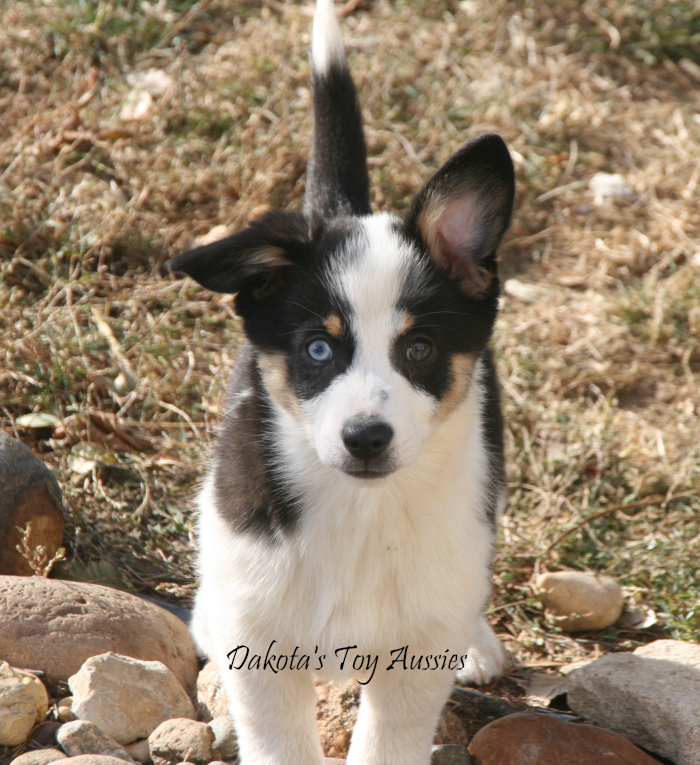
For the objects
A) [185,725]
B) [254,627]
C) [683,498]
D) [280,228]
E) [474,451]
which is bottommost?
[683,498]

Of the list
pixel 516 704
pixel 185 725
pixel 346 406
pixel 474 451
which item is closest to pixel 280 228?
pixel 346 406

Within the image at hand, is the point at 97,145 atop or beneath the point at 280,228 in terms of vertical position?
beneath

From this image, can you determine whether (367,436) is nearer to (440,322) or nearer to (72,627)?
(440,322)

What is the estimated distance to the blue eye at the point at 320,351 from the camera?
2.22 meters

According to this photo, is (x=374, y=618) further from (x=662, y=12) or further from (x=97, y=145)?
(x=662, y=12)

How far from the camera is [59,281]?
4.21m

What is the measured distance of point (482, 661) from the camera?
3.00 meters

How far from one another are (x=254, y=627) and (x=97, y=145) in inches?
139

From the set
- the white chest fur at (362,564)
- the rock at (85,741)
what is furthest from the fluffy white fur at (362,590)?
the rock at (85,741)

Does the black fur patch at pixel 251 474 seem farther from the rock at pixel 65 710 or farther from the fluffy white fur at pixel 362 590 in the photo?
the rock at pixel 65 710

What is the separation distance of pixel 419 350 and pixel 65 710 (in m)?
1.41

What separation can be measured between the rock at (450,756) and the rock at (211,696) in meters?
0.65

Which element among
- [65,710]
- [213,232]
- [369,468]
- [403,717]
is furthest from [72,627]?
[213,232]

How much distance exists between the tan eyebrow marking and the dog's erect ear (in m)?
0.39
